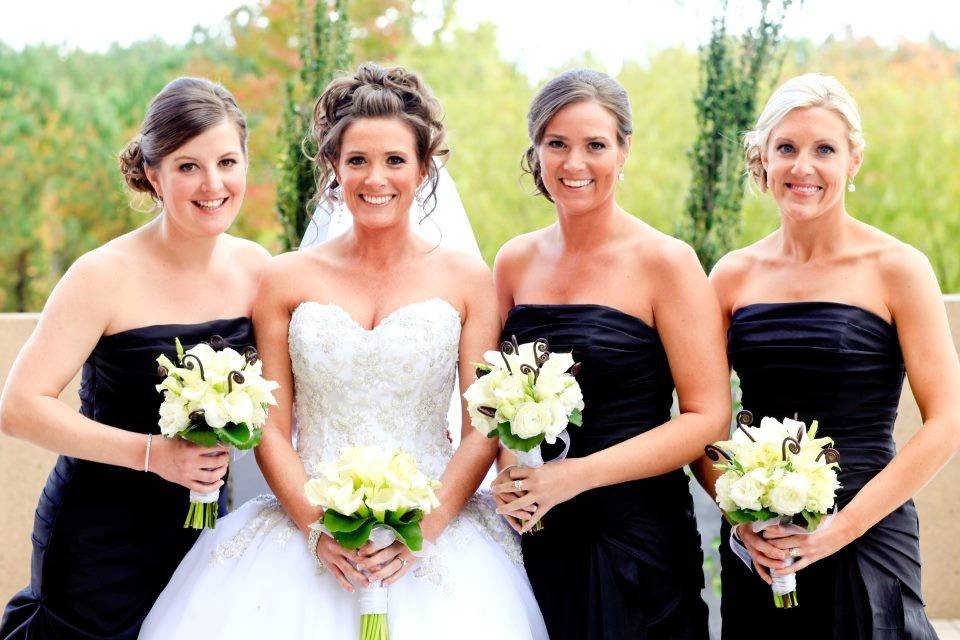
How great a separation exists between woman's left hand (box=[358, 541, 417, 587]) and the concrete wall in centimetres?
295

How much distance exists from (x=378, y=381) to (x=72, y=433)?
3.23 ft

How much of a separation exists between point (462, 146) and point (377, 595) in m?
20.3

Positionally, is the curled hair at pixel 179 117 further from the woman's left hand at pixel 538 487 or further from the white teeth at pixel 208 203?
the woman's left hand at pixel 538 487

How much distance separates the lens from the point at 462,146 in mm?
22891

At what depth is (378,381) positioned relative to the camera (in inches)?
142

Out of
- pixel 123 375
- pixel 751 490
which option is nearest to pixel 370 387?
pixel 123 375

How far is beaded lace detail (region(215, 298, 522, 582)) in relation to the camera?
356 cm

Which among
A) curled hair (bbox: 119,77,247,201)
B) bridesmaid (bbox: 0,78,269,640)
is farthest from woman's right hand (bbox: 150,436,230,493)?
curled hair (bbox: 119,77,247,201)

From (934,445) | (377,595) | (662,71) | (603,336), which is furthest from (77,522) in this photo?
(662,71)

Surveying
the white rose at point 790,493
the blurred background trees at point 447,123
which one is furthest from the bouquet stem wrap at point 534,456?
the blurred background trees at point 447,123

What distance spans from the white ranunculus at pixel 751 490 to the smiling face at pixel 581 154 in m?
1.08

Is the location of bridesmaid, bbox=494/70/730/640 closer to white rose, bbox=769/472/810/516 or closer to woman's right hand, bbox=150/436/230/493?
white rose, bbox=769/472/810/516

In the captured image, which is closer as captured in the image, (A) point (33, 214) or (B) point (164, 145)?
(B) point (164, 145)

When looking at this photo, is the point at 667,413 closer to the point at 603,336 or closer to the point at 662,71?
the point at 603,336
